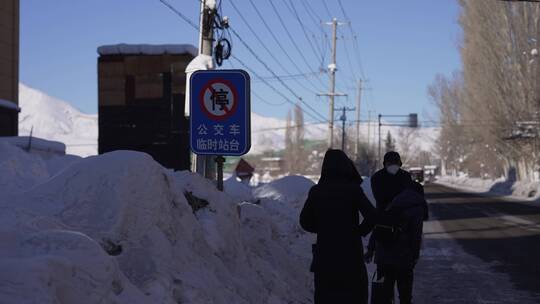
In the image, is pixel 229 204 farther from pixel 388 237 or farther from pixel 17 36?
pixel 17 36

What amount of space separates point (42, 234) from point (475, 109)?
A: 61156 millimetres

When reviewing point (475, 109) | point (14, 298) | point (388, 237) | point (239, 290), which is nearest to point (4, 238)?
point (14, 298)

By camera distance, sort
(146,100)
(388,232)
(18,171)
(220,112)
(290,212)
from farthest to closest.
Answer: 1. (146,100)
2. (290,212)
3. (18,171)
4. (220,112)
5. (388,232)

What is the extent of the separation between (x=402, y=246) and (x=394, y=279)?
0.41 m

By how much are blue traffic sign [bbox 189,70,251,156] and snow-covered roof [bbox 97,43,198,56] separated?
13.4m

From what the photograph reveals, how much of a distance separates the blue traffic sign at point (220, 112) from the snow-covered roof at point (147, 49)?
13400 millimetres

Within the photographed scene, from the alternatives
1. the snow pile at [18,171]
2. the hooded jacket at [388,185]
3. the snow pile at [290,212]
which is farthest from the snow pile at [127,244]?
the snow pile at [18,171]

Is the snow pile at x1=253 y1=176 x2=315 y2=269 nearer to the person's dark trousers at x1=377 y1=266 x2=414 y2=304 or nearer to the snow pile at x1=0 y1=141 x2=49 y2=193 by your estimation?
the person's dark trousers at x1=377 y1=266 x2=414 y2=304

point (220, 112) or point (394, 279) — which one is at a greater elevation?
Result: point (220, 112)

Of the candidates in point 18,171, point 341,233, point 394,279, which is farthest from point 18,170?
point 341,233

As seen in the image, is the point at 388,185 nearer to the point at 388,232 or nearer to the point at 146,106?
the point at 388,232

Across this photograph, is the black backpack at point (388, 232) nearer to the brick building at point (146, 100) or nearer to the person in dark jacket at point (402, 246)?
the person in dark jacket at point (402, 246)

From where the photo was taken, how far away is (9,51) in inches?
871

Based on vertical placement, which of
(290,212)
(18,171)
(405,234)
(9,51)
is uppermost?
(9,51)
